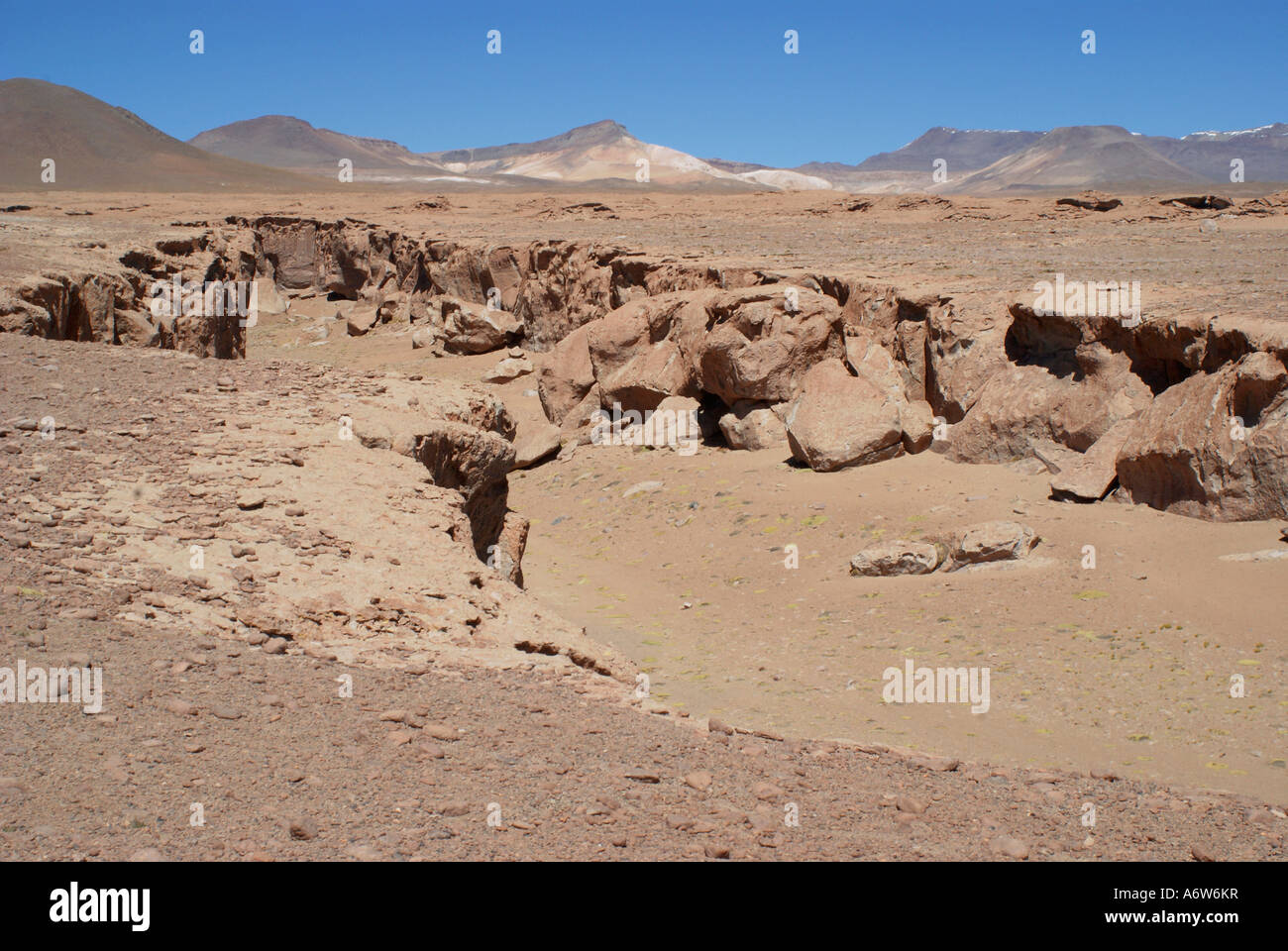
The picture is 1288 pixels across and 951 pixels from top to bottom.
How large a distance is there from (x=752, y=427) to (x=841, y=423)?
1560 mm

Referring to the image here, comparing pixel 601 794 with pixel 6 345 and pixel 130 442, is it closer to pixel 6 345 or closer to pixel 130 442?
pixel 130 442

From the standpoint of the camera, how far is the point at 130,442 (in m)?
6.57

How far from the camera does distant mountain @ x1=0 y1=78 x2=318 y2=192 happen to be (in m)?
60.2

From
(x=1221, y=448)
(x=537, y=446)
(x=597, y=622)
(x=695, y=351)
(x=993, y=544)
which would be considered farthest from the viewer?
(x=537, y=446)

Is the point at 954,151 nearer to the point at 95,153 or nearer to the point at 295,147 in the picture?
the point at 295,147

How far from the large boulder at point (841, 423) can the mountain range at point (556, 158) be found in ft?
171

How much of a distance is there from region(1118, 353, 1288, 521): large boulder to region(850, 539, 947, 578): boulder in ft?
5.71

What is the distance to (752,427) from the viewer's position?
39.9 ft

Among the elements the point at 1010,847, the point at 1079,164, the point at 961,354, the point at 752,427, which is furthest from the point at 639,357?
the point at 1079,164

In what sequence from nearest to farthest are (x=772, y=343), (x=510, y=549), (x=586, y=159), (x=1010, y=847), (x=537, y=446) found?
(x=1010, y=847) < (x=510, y=549) < (x=772, y=343) < (x=537, y=446) < (x=586, y=159)

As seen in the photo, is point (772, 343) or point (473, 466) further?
point (772, 343)

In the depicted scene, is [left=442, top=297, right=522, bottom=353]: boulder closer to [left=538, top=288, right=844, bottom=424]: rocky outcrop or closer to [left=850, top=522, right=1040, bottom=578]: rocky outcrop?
[left=538, top=288, right=844, bottom=424]: rocky outcrop

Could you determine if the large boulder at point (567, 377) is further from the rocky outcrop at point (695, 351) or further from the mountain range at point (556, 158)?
the mountain range at point (556, 158)

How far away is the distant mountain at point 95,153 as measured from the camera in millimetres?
60156
